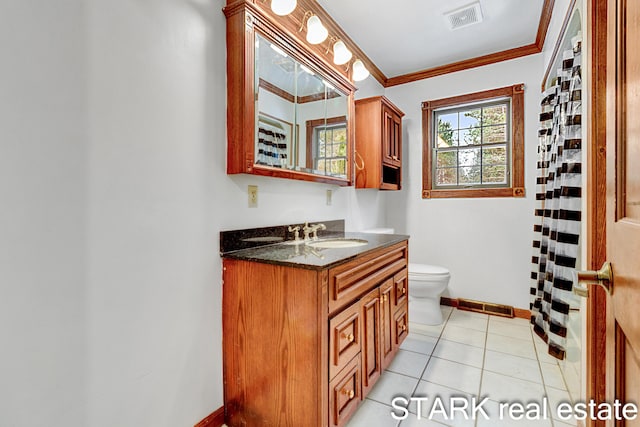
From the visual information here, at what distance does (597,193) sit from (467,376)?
4.75 ft

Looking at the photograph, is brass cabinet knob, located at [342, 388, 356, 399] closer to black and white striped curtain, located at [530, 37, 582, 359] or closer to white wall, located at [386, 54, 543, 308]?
black and white striped curtain, located at [530, 37, 582, 359]

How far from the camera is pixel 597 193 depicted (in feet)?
2.84

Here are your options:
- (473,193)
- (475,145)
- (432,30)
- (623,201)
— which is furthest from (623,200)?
(475,145)

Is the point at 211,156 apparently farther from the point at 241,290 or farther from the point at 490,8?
the point at 490,8

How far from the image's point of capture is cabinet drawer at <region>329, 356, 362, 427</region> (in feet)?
4.27

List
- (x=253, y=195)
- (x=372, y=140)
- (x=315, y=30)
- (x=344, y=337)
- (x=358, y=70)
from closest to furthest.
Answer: (x=344, y=337), (x=253, y=195), (x=315, y=30), (x=358, y=70), (x=372, y=140)

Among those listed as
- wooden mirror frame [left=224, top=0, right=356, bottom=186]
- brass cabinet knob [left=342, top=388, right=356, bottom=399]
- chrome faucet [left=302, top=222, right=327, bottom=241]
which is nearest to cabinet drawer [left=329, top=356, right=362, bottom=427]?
brass cabinet knob [left=342, top=388, right=356, bottom=399]

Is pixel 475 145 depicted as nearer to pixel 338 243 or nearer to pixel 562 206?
pixel 562 206

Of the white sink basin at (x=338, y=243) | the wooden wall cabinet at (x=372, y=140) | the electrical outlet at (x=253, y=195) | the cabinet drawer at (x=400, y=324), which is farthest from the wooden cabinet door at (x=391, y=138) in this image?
the electrical outlet at (x=253, y=195)

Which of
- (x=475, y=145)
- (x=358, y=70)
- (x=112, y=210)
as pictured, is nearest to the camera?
(x=112, y=210)

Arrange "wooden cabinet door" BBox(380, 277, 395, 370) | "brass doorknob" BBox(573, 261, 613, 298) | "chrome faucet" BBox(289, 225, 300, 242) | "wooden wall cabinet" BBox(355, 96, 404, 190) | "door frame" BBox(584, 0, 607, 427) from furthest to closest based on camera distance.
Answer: "wooden wall cabinet" BBox(355, 96, 404, 190) < "chrome faucet" BBox(289, 225, 300, 242) < "wooden cabinet door" BBox(380, 277, 395, 370) < "door frame" BBox(584, 0, 607, 427) < "brass doorknob" BBox(573, 261, 613, 298)

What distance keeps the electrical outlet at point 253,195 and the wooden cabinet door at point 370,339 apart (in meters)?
0.77

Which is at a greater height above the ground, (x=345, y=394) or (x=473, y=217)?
(x=473, y=217)

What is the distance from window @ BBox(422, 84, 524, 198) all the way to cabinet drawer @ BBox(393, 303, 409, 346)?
4.77ft
